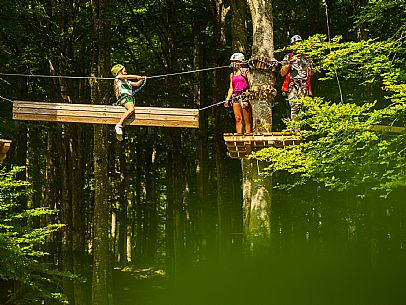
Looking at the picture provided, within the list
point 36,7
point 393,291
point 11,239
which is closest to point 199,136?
point 36,7

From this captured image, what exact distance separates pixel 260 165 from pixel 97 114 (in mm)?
2403

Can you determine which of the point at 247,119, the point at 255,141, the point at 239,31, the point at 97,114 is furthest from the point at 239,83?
the point at 239,31

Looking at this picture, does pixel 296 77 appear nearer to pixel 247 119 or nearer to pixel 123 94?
pixel 247 119

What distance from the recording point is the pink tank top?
8.42m

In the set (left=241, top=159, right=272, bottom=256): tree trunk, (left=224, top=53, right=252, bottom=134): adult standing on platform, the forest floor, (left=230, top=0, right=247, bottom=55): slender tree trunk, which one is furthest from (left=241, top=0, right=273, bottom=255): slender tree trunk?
the forest floor

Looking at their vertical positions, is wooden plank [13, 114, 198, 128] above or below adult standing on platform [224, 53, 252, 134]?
below

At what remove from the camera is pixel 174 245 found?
17.9 meters

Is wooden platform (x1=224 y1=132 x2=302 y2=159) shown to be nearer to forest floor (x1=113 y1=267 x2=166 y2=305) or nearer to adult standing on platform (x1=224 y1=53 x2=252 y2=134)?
adult standing on platform (x1=224 y1=53 x2=252 y2=134)

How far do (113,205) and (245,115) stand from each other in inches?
667

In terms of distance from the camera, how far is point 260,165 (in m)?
8.40

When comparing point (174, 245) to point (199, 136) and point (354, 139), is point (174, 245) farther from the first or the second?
point (354, 139)

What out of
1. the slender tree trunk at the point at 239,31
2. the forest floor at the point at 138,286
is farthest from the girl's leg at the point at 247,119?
the forest floor at the point at 138,286

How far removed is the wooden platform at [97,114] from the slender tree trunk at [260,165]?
98 centimetres

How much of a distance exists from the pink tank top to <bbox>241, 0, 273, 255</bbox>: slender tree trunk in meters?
0.13
